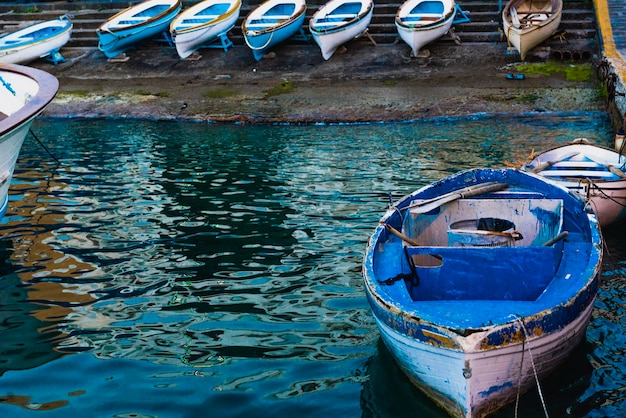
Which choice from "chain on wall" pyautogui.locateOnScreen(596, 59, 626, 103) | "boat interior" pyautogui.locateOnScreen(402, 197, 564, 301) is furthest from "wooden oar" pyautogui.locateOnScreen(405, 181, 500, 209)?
"chain on wall" pyautogui.locateOnScreen(596, 59, 626, 103)

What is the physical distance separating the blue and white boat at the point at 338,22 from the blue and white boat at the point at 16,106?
9496 mm

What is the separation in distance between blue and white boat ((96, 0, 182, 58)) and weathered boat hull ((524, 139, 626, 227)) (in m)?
14.5

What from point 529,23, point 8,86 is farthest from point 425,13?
point 8,86

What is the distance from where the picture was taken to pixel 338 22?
808 inches

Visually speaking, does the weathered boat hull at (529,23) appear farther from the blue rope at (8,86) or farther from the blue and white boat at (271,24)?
the blue rope at (8,86)

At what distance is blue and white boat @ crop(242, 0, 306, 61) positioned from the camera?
66.2 feet

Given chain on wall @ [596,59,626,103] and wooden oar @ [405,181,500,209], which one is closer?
wooden oar @ [405,181,500,209]

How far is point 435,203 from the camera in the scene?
7.55 m

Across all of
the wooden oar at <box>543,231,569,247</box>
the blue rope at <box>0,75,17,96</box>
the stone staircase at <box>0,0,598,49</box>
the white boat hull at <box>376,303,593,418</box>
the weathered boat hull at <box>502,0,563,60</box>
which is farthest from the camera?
the stone staircase at <box>0,0,598,49</box>

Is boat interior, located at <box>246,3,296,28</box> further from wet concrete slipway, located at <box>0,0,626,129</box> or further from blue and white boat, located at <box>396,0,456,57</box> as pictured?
blue and white boat, located at <box>396,0,456,57</box>

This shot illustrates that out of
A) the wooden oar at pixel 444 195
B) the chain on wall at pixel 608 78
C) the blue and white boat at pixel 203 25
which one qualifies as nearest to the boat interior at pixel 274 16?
the blue and white boat at pixel 203 25

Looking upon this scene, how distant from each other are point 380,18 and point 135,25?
23.5ft

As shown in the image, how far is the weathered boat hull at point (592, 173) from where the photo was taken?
9258 millimetres

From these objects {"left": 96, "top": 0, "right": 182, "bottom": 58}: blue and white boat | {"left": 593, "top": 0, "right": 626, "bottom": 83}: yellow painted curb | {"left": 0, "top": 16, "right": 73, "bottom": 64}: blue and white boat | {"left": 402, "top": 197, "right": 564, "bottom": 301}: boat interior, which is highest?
{"left": 402, "top": 197, "right": 564, "bottom": 301}: boat interior
